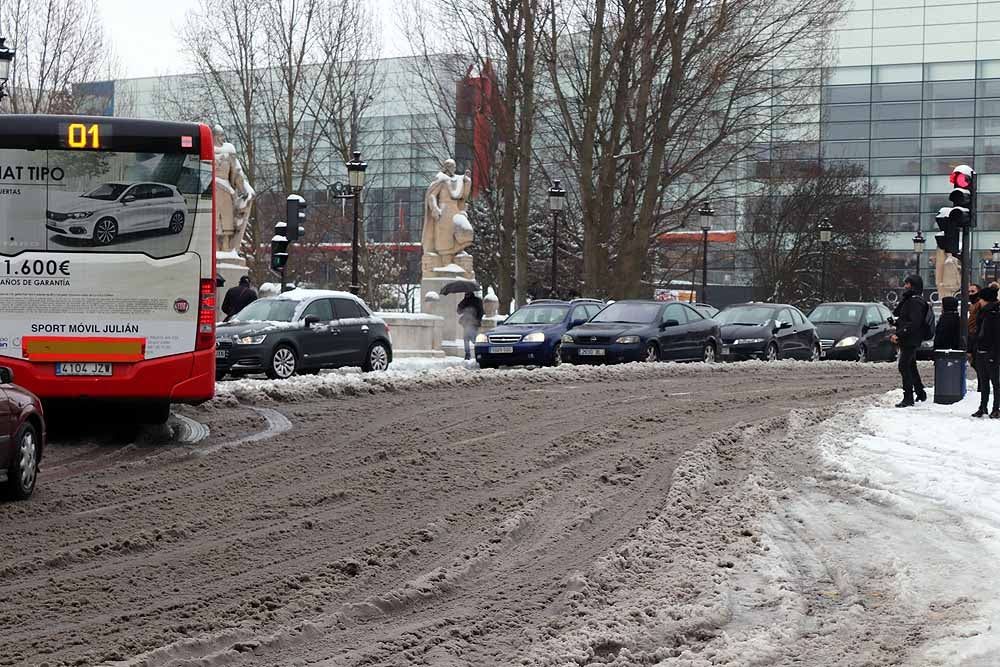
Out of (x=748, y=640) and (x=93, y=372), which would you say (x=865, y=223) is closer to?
(x=93, y=372)

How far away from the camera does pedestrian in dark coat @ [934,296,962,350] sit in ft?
65.5

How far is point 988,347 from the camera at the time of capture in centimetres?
1667

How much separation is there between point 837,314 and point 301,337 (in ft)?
57.4

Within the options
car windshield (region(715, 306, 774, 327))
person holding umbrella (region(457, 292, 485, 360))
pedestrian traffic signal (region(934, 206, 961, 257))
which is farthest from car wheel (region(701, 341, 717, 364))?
pedestrian traffic signal (region(934, 206, 961, 257))

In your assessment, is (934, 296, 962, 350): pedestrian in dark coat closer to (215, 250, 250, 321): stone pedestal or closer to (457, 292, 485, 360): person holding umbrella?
(457, 292, 485, 360): person holding umbrella

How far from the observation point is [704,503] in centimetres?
1030

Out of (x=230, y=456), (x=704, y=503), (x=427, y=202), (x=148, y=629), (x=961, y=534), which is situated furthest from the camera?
(x=427, y=202)

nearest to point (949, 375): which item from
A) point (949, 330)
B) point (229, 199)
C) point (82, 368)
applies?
point (949, 330)

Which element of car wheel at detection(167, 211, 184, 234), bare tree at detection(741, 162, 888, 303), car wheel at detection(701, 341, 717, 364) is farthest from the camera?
bare tree at detection(741, 162, 888, 303)

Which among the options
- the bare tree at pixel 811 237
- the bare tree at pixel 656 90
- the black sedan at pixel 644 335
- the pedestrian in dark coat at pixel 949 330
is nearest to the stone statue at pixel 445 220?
the bare tree at pixel 656 90

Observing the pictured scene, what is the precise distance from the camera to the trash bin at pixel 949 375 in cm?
1869

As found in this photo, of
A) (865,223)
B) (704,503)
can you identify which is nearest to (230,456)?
(704,503)

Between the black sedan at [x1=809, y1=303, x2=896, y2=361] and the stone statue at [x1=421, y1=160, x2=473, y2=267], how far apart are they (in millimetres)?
9532

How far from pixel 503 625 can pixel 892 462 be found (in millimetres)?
7076
